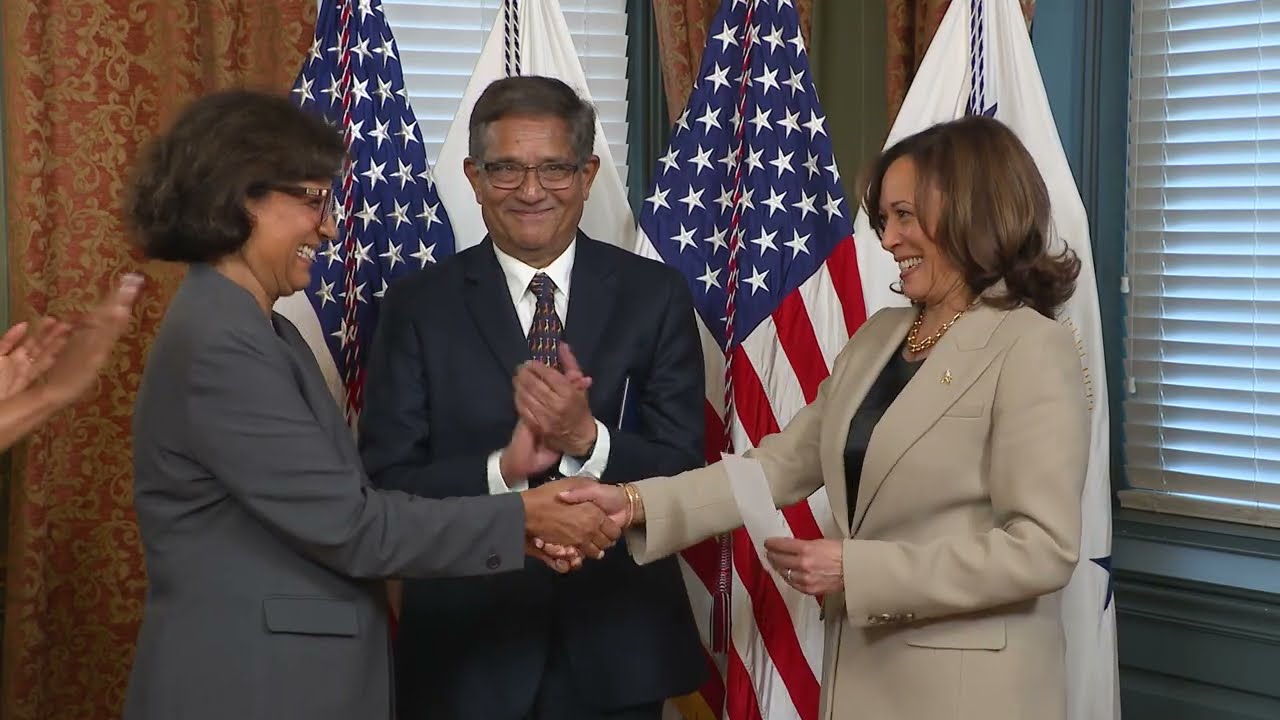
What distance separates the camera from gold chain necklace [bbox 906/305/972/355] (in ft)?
7.46

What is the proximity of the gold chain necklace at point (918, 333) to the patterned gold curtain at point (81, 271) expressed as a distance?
199 centimetres

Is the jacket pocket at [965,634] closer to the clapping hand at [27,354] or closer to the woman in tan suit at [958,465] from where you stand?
the woman in tan suit at [958,465]

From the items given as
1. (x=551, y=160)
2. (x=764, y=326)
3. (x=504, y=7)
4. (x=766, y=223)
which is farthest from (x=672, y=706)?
(x=504, y=7)

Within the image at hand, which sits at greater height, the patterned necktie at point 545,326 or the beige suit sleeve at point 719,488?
the patterned necktie at point 545,326

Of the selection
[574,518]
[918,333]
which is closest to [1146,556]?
[918,333]

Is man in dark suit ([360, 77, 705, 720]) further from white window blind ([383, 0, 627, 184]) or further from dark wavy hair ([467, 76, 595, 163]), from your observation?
white window blind ([383, 0, 627, 184])

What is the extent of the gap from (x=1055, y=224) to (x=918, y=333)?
0.75 metres

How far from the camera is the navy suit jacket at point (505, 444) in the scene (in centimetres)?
251

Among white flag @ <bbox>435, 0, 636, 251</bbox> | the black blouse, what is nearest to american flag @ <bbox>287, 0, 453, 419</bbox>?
white flag @ <bbox>435, 0, 636, 251</bbox>

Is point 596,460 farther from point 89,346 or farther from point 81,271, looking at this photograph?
point 81,271

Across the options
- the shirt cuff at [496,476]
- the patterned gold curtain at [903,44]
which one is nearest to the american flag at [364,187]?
the shirt cuff at [496,476]

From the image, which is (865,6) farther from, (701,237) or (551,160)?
(551,160)

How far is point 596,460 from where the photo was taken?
8.30 feet

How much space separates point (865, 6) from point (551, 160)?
5.67ft
